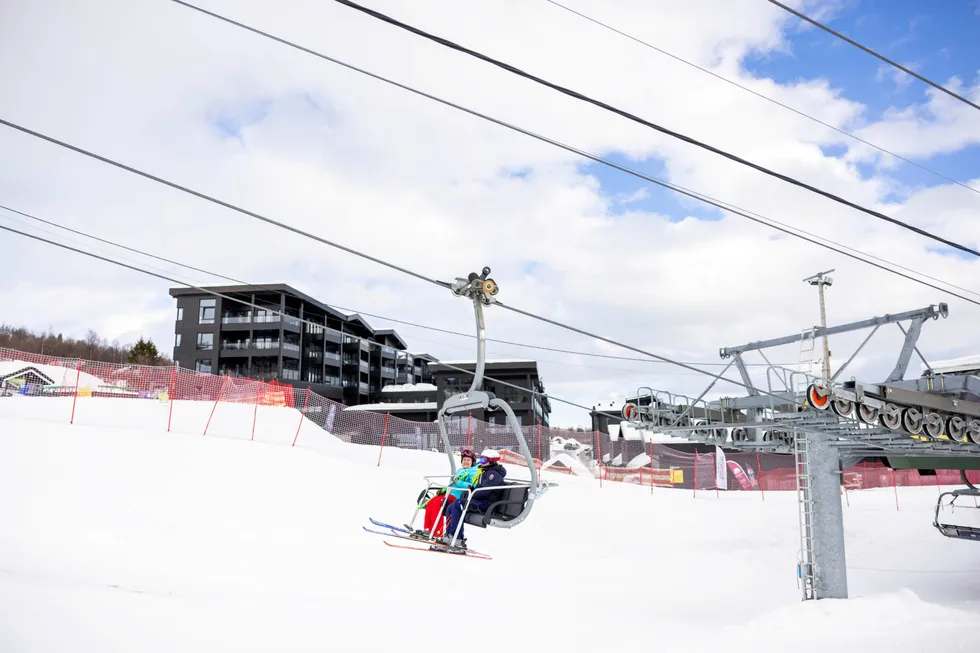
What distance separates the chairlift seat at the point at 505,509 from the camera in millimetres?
9328

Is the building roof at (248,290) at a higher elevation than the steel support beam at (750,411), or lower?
higher

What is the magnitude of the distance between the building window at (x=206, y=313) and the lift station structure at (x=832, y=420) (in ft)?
167

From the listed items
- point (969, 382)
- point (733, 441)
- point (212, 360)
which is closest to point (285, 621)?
point (733, 441)

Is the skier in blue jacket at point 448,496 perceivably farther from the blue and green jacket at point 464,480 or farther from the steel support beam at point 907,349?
the steel support beam at point 907,349

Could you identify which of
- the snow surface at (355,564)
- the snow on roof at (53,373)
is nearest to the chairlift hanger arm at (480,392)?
the snow surface at (355,564)

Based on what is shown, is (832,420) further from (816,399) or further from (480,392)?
(480,392)

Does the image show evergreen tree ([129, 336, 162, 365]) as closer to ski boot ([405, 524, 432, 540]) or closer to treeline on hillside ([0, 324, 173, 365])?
treeline on hillside ([0, 324, 173, 365])

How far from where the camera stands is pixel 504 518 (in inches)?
370

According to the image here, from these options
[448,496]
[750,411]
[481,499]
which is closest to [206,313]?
[750,411]

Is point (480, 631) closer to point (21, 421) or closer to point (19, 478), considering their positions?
point (19, 478)

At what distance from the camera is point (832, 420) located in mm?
13500

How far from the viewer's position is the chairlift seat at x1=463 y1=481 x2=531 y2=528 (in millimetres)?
9328

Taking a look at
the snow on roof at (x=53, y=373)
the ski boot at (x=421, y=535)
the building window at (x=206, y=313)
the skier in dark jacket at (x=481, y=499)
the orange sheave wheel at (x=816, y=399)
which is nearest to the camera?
the ski boot at (x=421, y=535)

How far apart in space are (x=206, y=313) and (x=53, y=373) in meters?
30.2
